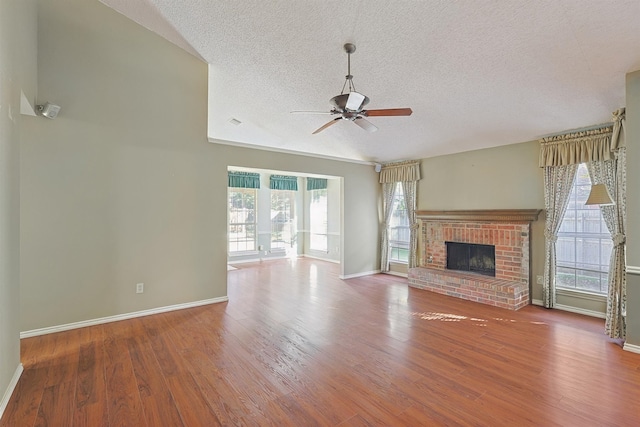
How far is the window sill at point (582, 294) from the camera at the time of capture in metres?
4.07

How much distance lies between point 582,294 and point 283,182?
702cm

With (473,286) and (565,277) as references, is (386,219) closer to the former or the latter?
A: (473,286)

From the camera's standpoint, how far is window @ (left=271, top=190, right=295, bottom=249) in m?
9.08

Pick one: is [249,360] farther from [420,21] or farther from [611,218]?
[611,218]

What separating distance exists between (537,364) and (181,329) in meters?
3.66

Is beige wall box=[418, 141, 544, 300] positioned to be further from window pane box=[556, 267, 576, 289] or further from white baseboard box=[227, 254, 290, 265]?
white baseboard box=[227, 254, 290, 265]

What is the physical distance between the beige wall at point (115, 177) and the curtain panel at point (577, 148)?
186 inches

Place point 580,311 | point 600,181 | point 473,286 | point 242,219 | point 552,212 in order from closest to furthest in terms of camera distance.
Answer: point 600,181
point 580,311
point 552,212
point 473,286
point 242,219

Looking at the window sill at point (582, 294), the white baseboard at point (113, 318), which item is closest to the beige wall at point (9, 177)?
the white baseboard at point (113, 318)

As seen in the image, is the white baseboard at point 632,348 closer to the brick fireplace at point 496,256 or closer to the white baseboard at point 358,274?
the brick fireplace at point 496,256

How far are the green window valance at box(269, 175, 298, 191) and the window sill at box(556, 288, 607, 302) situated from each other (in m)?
6.71

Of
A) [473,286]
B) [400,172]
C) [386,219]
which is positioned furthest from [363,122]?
[386,219]

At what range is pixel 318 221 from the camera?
9.19m

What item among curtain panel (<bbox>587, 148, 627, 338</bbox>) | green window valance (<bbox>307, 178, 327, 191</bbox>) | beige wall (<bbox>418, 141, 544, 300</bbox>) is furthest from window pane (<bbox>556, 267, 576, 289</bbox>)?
green window valance (<bbox>307, 178, 327, 191</bbox>)
